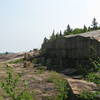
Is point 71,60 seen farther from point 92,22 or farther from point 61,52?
point 92,22

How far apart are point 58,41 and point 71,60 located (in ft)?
10.8

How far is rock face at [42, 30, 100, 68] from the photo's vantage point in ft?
50.8

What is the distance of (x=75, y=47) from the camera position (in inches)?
697

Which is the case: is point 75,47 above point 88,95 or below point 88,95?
above

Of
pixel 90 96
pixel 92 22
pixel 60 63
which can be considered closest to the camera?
pixel 90 96

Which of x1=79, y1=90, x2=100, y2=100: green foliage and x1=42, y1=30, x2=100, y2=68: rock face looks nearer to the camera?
x1=79, y1=90, x2=100, y2=100: green foliage

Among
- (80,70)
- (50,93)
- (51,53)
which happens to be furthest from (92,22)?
(50,93)

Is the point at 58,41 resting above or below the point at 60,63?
above

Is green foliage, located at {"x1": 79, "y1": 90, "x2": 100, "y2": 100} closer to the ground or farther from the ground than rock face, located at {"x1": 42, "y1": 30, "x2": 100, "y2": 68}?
closer to the ground

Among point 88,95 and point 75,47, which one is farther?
point 75,47

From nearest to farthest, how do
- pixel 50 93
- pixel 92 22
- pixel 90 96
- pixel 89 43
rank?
pixel 90 96, pixel 50 93, pixel 89 43, pixel 92 22

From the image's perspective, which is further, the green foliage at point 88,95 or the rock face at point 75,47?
the rock face at point 75,47

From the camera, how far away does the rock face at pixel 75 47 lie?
15.5 m

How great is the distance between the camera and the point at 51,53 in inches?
907
